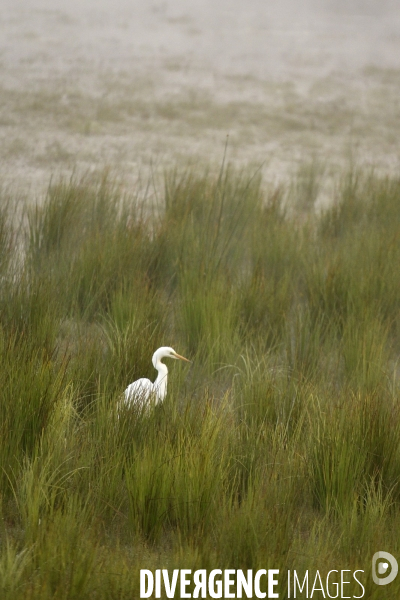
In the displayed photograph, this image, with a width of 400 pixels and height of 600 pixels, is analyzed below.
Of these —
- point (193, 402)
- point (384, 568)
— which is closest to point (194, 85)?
point (193, 402)

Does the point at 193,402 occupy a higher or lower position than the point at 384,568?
higher

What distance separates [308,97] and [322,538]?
22.5 feet

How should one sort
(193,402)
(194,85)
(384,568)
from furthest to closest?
(194,85) → (193,402) → (384,568)

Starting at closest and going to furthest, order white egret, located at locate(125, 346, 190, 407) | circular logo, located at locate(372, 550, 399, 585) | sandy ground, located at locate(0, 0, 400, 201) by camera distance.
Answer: circular logo, located at locate(372, 550, 399, 585) < white egret, located at locate(125, 346, 190, 407) < sandy ground, located at locate(0, 0, 400, 201)

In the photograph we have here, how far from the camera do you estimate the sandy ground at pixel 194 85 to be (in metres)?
6.15

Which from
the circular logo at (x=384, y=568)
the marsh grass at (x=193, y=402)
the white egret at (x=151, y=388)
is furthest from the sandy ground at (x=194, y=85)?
the circular logo at (x=384, y=568)

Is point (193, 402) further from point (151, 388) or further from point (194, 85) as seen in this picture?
point (194, 85)

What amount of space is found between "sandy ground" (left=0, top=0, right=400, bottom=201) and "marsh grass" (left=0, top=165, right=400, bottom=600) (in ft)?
5.10

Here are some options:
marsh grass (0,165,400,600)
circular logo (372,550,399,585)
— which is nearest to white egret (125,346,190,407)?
marsh grass (0,165,400,600)

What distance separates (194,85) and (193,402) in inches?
247

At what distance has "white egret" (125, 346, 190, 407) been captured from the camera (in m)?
2.23

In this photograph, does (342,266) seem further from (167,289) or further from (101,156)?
(101,156)

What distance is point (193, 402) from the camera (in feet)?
8.16

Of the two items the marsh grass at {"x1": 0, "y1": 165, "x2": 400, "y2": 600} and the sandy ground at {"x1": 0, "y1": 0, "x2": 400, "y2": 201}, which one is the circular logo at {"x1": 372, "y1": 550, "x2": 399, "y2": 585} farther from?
the sandy ground at {"x1": 0, "y1": 0, "x2": 400, "y2": 201}
